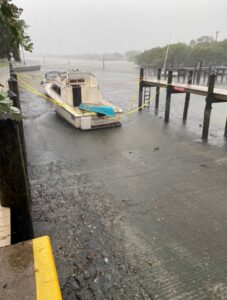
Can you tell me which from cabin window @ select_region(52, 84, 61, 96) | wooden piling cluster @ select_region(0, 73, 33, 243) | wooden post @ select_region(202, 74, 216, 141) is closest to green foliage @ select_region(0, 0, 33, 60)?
wooden piling cluster @ select_region(0, 73, 33, 243)

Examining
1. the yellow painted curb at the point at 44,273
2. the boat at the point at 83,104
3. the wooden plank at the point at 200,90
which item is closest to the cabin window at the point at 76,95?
the boat at the point at 83,104

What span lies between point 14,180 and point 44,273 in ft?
3.12

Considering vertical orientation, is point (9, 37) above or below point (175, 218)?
above

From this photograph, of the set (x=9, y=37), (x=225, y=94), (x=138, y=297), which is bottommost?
(x=138, y=297)

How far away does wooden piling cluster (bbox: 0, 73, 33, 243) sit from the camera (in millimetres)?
2174

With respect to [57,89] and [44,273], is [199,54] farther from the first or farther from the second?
[44,273]

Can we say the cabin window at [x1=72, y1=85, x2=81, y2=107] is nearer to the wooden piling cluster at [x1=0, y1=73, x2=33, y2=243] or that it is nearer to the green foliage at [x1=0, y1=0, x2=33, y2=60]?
the wooden piling cluster at [x1=0, y1=73, x2=33, y2=243]

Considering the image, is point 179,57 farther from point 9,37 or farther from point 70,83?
point 9,37

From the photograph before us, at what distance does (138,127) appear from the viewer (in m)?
13.0

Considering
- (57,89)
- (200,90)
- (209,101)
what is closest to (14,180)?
(209,101)

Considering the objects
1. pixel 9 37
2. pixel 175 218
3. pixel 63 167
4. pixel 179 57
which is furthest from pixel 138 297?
pixel 179 57

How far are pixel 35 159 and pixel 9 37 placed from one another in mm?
7777

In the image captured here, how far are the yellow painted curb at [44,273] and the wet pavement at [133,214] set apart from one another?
6.57 feet

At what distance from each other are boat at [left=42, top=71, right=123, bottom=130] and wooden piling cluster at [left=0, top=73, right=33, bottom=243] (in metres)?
9.74
